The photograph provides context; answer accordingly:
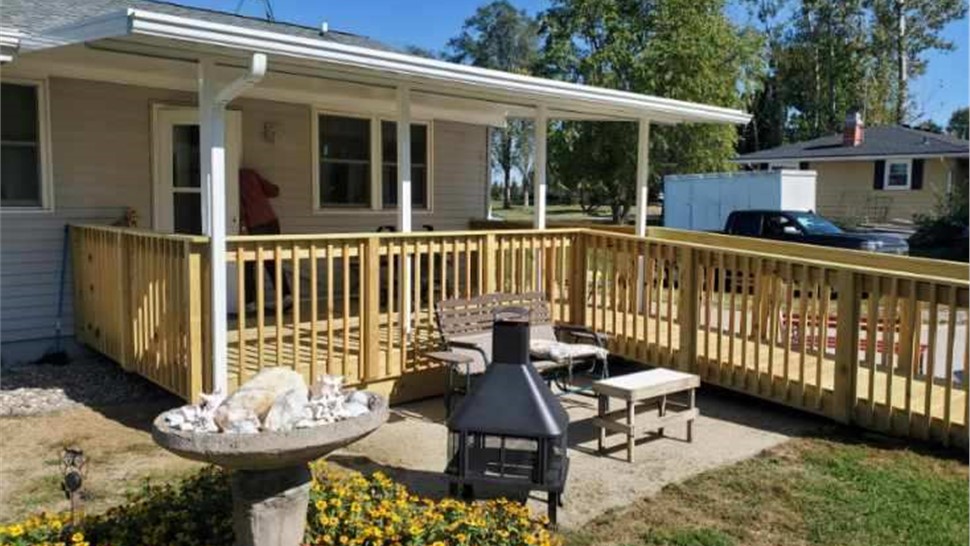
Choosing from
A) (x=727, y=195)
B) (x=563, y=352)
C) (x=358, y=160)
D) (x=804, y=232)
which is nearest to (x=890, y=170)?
(x=727, y=195)

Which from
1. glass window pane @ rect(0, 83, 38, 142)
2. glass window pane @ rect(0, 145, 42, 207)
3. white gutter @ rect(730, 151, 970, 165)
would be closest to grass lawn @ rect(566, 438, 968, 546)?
glass window pane @ rect(0, 145, 42, 207)

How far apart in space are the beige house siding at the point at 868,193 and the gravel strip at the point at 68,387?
74.2ft

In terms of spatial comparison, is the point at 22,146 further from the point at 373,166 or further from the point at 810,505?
the point at 810,505

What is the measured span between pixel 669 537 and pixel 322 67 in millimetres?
4196

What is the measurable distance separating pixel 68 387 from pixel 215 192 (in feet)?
7.98

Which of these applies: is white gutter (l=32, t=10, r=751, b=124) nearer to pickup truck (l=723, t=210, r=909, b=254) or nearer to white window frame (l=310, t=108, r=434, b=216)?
white window frame (l=310, t=108, r=434, b=216)

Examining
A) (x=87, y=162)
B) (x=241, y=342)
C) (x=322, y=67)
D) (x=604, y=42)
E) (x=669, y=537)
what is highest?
(x=604, y=42)

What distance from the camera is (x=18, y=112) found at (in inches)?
273

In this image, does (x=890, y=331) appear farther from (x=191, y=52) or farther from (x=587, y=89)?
(x=191, y=52)

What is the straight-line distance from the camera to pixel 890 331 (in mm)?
5508

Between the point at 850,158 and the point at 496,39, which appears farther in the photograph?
the point at 496,39

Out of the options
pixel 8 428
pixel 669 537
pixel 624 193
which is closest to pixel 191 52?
pixel 8 428

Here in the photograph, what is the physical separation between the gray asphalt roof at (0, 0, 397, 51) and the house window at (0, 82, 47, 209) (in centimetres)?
60

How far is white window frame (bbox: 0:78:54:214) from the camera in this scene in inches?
274
